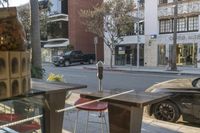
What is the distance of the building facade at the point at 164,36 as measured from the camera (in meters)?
33.5

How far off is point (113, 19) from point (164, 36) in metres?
5.58

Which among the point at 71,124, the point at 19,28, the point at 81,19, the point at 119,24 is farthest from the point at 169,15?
the point at 19,28

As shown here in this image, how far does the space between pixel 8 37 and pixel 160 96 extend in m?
2.78

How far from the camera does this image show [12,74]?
1648 mm

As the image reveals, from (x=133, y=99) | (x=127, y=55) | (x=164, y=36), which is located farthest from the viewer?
(x=127, y=55)

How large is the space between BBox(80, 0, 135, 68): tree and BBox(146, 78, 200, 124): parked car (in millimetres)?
26580

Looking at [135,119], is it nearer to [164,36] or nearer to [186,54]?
[186,54]

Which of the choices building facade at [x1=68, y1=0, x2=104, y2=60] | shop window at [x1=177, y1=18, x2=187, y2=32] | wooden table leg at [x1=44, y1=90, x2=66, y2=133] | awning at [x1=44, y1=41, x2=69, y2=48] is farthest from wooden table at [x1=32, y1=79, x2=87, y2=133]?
awning at [x1=44, y1=41, x2=69, y2=48]

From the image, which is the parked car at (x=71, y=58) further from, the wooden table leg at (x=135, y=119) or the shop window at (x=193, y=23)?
the wooden table leg at (x=135, y=119)

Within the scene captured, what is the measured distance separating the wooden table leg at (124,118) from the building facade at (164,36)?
97.9 ft

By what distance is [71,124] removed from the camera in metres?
6.89

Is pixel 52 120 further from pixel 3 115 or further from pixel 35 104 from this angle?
pixel 3 115

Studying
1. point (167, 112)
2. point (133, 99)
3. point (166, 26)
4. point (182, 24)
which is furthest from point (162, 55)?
point (133, 99)

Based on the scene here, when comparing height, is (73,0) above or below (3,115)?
above
